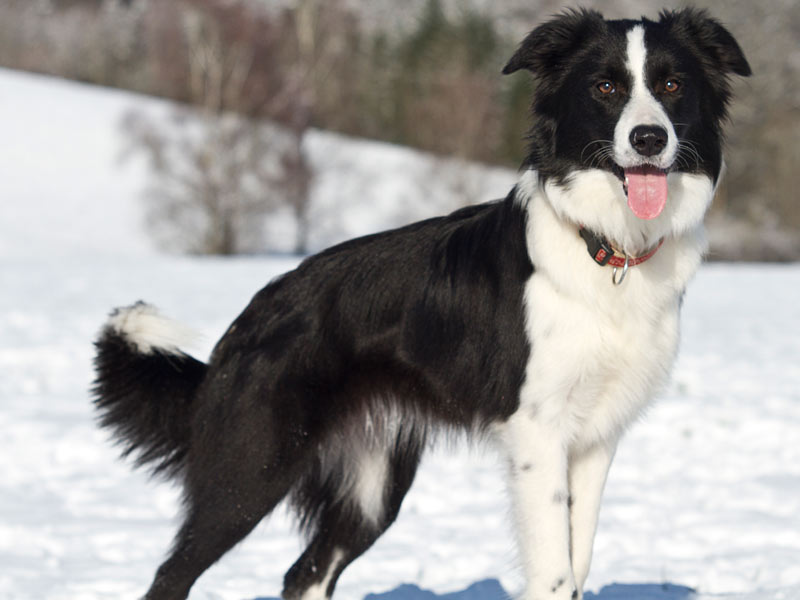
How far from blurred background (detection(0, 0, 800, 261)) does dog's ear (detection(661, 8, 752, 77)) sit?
12515 mm

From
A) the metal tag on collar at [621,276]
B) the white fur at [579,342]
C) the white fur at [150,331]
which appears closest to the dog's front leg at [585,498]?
the white fur at [579,342]

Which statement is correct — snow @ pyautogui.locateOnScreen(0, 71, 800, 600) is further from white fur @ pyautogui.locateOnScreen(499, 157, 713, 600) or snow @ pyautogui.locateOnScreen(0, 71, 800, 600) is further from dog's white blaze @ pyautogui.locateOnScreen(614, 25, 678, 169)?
dog's white blaze @ pyautogui.locateOnScreen(614, 25, 678, 169)

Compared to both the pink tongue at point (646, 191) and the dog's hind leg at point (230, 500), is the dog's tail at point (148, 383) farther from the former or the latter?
the pink tongue at point (646, 191)

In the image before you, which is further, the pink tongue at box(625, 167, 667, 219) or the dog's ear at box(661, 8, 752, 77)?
the dog's ear at box(661, 8, 752, 77)

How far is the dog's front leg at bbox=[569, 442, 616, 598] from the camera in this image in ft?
11.8

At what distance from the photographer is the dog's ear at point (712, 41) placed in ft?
11.7

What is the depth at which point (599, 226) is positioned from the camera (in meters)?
3.47

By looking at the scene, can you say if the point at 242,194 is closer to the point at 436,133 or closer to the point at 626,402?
the point at 436,133

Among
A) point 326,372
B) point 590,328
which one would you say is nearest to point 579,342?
point 590,328

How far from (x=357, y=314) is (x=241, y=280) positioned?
1294cm

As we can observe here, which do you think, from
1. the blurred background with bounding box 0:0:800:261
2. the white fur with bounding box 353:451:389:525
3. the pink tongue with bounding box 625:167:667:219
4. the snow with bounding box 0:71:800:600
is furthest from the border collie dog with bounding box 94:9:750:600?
the blurred background with bounding box 0:0:800:261

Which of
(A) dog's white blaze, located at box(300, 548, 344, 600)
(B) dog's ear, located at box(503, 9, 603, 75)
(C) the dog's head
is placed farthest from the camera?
(A) dog's white blaze, located at box(300, 548, 344, 600)

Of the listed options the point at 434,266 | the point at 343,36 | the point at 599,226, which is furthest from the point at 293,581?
the point at 343,36

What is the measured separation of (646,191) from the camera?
10.8 feet
